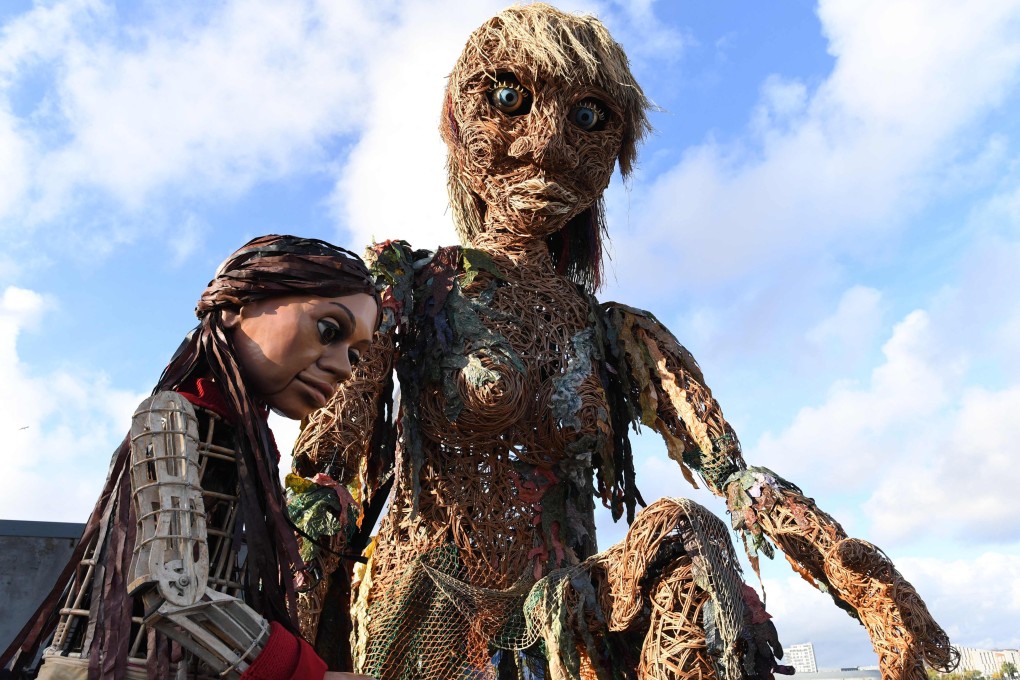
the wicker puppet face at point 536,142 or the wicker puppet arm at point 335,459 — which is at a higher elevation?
the wicker puppet face at point 536,142

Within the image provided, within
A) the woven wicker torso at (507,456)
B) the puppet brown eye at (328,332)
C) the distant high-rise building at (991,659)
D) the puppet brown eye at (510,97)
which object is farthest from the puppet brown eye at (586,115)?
the distant high-rise building at (991,659)

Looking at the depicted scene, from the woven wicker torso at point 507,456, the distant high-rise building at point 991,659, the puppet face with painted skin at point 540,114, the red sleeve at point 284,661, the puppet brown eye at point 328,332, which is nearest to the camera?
the red sleeve at point 284,661

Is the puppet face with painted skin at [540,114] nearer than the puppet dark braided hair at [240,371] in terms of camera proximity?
No

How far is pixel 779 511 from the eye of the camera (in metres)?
2.46

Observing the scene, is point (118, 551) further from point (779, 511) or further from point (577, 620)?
point (779, 511)

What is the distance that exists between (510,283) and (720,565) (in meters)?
1.12

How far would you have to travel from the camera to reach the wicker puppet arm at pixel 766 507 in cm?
230

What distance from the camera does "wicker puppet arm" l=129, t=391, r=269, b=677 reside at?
53.8 inches

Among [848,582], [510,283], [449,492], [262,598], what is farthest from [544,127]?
[262,598]

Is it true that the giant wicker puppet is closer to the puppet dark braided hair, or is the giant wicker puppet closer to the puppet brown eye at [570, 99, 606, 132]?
the puppet brown eye at [570, 99, 606, 132]

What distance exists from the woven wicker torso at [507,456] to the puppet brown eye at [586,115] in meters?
0.58

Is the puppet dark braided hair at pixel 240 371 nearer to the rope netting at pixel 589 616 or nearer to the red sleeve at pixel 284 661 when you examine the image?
the red sleeve at pixel 284 661

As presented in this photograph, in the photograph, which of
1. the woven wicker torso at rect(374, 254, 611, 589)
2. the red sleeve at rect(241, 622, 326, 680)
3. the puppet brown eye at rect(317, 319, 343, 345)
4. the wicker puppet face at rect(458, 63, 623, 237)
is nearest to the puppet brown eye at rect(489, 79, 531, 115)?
the wicker puppet face at rect(458, 63, 623, 237)

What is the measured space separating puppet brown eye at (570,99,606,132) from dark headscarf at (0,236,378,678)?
134 cm
